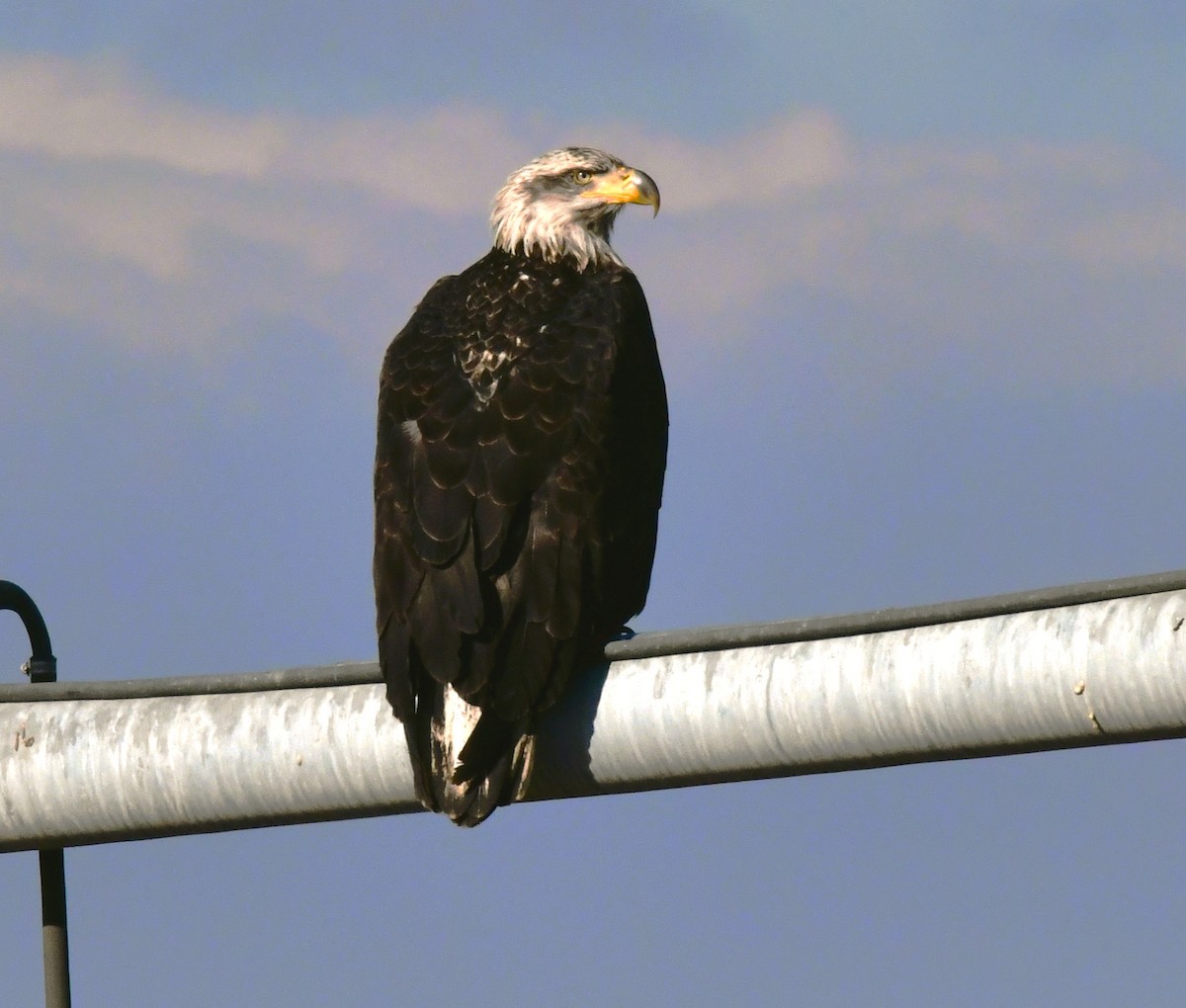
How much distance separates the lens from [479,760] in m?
5.51

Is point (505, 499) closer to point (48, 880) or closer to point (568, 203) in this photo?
point (48, 880)

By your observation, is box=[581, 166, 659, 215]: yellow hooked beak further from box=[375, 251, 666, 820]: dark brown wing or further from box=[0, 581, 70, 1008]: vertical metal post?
box=[0, 581, 70, 1008]: vertical metal post

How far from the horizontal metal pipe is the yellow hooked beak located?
143 inches

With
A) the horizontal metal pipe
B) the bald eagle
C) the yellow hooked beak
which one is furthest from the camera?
the yellow hooked beak

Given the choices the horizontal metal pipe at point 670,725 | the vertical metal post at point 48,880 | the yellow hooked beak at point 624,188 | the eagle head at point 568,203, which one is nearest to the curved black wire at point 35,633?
the vertical metal post at point 48,880

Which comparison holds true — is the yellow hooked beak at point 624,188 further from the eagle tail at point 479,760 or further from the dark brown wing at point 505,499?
the eagle tail at point 479,760

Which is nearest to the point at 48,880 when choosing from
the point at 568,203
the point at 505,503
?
the point at 505,503

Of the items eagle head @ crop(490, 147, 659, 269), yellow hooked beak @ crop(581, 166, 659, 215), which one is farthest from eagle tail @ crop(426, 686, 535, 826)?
yellow hooked beak @ crop(581, 166, 659, 215)

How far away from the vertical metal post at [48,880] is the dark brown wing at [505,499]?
983mm

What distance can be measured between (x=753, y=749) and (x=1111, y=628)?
0.83 meters

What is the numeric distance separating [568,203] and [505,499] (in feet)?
8.51

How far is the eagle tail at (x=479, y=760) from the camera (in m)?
5.40

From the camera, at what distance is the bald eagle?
18.1 feet

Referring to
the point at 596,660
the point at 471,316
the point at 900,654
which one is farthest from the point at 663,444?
the point at 900,654
